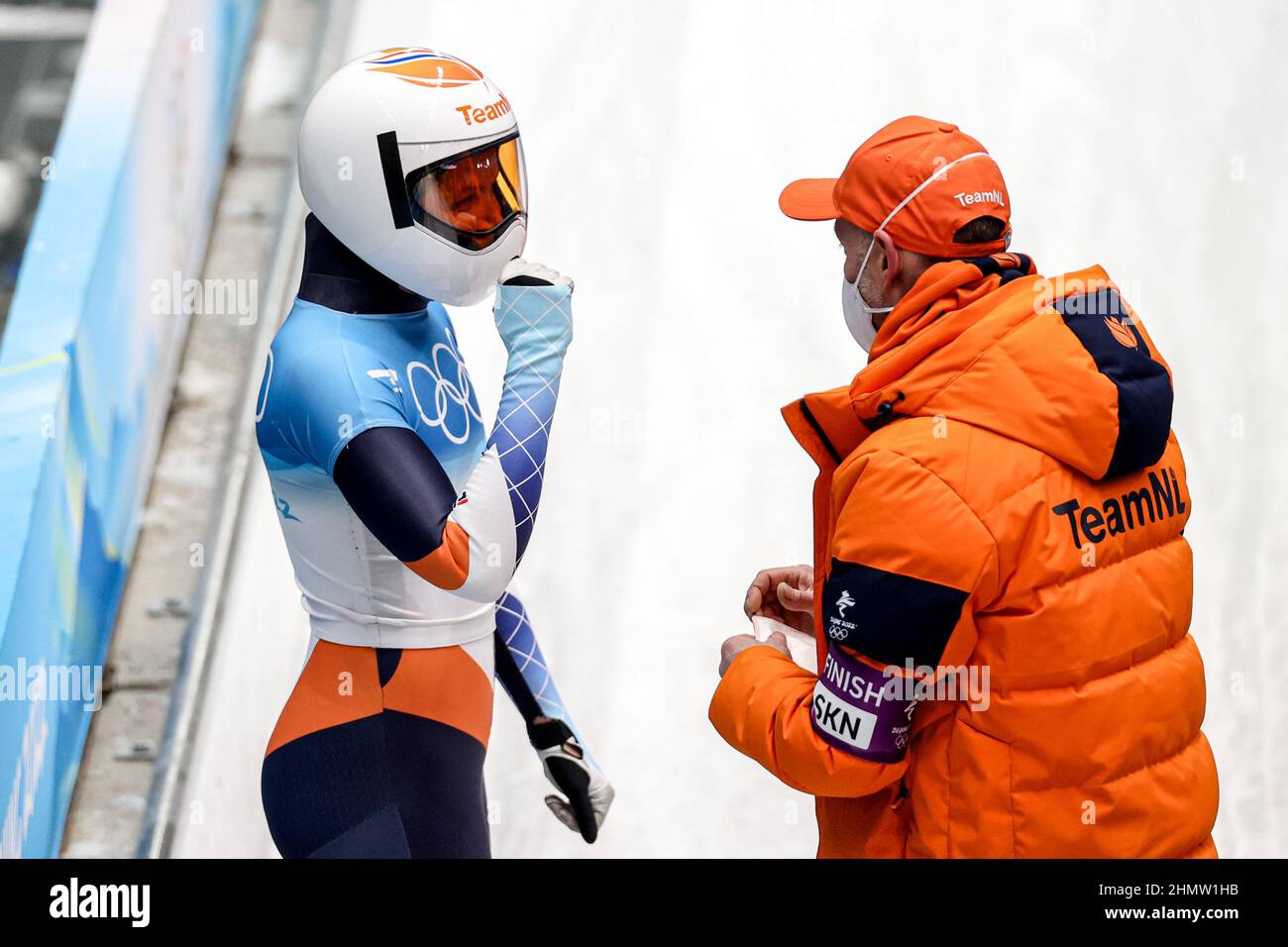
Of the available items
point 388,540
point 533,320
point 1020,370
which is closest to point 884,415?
point 1020,370

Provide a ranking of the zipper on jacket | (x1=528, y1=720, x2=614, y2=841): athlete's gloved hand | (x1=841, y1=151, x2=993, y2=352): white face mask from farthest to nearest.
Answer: (x1=528, y1=720, x2=614, y2=841): athlete's gloved hand
(x1=841, y1=151, x2=993, y2=352): white face mask
the zipper on jacket

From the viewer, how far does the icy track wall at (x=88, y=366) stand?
128 inches

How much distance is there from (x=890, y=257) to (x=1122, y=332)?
1.11ft

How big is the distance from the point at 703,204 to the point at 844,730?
11.1 ft

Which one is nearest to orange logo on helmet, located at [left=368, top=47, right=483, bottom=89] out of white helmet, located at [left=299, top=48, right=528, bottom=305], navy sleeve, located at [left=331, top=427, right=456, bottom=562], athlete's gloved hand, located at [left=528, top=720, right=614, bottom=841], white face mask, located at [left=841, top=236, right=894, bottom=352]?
white helmet, located at [left=299, top=48, right=528, bottom=305]

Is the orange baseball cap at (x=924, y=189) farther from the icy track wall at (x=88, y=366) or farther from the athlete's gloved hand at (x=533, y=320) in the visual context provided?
the icy track wall at (x=88, y=366)

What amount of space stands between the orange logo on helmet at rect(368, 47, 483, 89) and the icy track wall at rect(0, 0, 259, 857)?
1520 mm

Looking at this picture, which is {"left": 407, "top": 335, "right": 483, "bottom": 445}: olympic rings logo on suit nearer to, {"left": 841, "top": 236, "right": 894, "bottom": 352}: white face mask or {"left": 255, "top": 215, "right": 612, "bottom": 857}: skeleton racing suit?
{"left": 255, "top": 215, "right": 612, "bottom": 857}: skeleton racing suit

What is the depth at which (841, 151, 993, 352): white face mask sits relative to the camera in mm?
2080

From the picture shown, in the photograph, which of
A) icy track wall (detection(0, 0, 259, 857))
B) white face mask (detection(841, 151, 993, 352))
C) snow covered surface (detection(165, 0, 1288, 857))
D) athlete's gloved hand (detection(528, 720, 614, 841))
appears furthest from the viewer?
snow covered surface (detection(165, 0, 1288, 857))

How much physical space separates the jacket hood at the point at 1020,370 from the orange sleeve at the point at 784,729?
1.17 feet

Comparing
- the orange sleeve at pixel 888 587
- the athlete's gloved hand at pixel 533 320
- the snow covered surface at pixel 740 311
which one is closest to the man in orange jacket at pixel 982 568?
the orange sleeve at pixel 888 587
